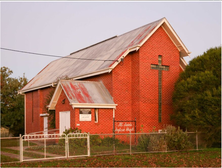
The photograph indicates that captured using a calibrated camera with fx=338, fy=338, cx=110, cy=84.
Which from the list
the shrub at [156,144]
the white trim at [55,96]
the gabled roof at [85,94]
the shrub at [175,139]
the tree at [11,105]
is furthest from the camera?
the tree at [11,105]

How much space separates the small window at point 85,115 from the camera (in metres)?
25.3

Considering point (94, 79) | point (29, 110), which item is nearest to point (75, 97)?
point (94, 79)

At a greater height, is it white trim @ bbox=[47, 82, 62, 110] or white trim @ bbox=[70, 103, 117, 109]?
white trim @ bbox=[47, 82, 62, 110]

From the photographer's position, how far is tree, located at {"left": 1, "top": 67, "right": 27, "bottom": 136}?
→ 49.4 m

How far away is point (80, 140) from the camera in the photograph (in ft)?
65.4

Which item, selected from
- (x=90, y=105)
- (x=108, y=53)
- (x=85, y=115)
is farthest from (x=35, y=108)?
(x=90, y=105)

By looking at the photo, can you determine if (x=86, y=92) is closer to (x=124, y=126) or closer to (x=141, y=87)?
(x=124, y=126)

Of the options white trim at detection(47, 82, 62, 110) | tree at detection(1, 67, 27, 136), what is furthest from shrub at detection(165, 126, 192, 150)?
tree at detection(1, 67, 27, 136)

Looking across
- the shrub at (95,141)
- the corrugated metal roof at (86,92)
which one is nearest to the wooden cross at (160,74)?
the corrugated metal roof at (86,92)

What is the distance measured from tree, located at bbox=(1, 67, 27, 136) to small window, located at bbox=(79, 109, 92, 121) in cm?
2580

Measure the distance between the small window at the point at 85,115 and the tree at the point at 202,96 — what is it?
260 inches

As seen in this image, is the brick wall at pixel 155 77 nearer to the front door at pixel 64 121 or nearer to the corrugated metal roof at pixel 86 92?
the corrugated metal roof at pixel 86 92

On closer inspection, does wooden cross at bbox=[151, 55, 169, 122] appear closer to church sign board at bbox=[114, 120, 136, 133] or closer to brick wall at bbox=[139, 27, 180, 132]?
brick wall at bbox=[139, 27, 180, 132]

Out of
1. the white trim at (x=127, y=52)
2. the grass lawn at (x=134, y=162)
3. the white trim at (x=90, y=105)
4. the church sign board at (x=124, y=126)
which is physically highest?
the white trim at (x=127, y=52)
